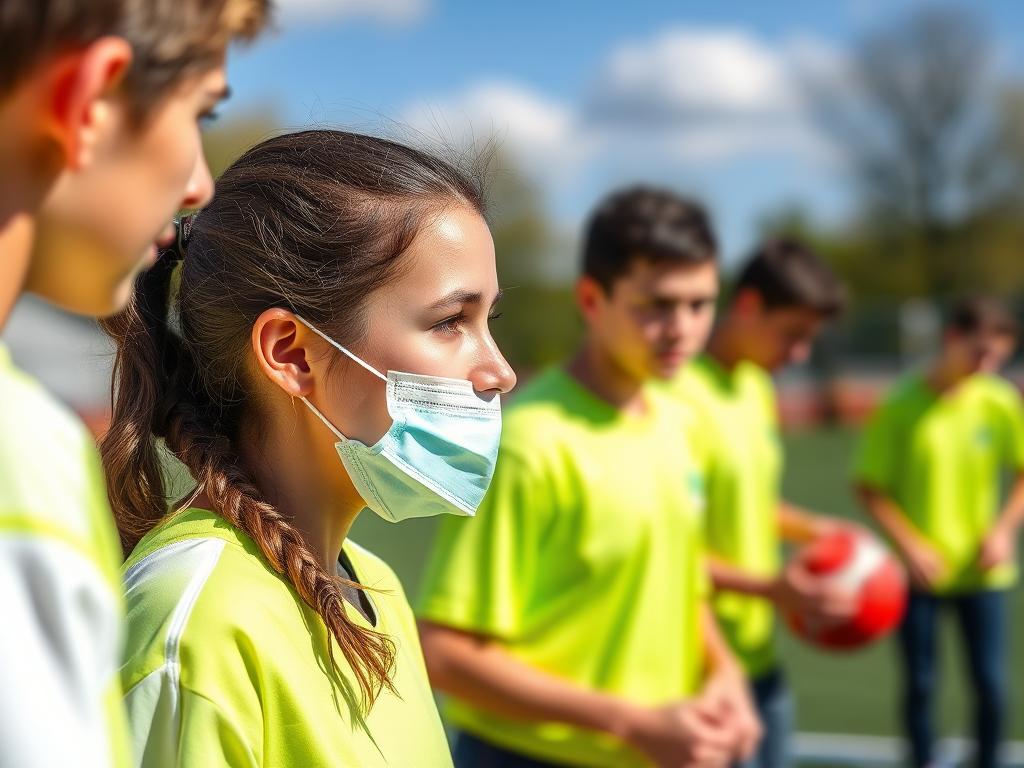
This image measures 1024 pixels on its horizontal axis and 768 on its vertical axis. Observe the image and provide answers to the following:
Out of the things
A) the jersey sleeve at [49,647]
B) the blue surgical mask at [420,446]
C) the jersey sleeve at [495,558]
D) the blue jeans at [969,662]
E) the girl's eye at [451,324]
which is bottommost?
the blue jeans at [969,662]

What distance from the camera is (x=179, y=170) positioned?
3.50 ft

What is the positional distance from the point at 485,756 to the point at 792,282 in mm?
2842

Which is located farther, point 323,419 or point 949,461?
point 949,461

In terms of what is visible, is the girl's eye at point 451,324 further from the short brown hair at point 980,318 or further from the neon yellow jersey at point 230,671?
the short brown hair at point 980,318

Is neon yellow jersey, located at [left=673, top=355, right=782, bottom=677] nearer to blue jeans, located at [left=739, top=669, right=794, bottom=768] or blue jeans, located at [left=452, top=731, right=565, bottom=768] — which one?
blue jeans, located at [left=739, top=669, right=794, bottom=768]

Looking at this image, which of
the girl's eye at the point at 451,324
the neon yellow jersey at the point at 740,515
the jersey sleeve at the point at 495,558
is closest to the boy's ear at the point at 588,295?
the jersey sleeve at the point at 495,558

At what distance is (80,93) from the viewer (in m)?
0.96

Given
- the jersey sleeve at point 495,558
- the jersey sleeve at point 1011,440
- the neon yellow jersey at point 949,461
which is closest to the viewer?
the jersey sleeve at point 495,558

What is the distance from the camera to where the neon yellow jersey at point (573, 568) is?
125 inches

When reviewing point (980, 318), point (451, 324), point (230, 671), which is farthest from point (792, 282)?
point (230, 671)

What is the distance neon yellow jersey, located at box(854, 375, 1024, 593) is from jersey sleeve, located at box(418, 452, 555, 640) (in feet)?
13.3

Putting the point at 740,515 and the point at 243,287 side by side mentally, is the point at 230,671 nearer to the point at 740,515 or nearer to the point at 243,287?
the point at 243,287

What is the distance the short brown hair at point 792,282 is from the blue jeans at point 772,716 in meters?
1.63

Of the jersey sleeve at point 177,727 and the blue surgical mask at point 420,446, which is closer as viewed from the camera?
the jersey sleeve at point 177,727
